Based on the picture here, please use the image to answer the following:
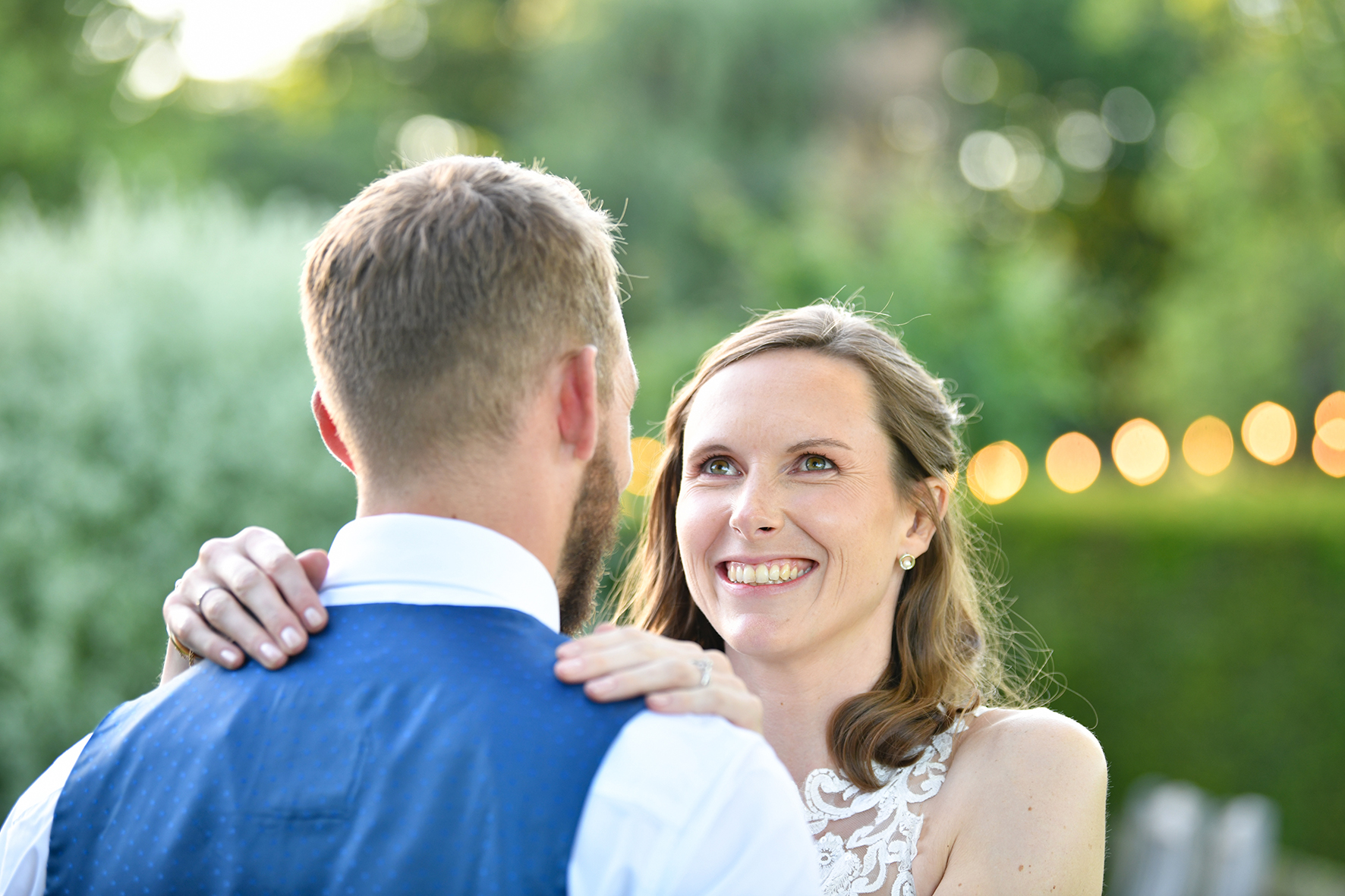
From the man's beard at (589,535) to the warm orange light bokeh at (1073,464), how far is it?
8.23 m

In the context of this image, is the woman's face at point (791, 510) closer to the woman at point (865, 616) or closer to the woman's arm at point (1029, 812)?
the woman at point (865, 616)

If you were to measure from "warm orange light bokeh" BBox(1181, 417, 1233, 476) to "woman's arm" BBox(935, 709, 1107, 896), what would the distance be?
8.20 meters

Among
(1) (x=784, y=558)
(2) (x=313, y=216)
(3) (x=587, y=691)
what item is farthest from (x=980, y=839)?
(2) (x=313, y=216)

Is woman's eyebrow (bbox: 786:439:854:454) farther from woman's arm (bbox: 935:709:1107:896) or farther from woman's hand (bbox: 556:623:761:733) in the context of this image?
woman's hand (bbox: 556:623:761:733)

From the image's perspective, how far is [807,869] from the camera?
53.6 inches

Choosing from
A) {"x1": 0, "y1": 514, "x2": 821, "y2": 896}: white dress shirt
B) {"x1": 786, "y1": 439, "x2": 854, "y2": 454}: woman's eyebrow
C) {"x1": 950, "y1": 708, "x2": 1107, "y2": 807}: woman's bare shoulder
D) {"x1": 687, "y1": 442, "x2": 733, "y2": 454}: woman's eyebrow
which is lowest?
{"x1": 950, "y1": 708, "x2": 1107, "y2": 807}: woman's bare shoulder

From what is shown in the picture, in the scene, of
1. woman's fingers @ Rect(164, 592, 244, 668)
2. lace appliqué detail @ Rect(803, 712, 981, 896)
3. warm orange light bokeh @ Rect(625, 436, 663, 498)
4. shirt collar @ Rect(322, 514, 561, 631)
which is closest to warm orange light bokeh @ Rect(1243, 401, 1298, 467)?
warm orange light bokeh @ Rect(625, 436, 663, 498)

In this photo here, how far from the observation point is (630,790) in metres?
1.32

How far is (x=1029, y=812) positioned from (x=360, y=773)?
1.45m

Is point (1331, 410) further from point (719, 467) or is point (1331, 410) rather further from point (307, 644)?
point (307, 644)

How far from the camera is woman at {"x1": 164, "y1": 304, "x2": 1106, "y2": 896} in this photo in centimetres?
230

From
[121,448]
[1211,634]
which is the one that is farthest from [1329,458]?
[121,448]

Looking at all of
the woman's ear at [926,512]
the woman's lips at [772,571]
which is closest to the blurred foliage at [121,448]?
the woman's lips at [772,571]

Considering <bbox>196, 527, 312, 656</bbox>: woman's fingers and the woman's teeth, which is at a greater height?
<bbox>196, 527, 312, 656</bbox>: woman's fingers
